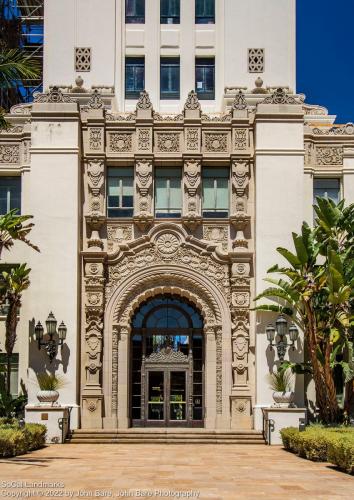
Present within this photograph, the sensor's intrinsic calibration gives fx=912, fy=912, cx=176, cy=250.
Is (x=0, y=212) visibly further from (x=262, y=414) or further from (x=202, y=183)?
(x=262, y=414)

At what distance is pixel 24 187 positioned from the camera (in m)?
32.3

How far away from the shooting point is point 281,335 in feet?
97.8

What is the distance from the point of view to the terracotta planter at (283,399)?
29.0 metres

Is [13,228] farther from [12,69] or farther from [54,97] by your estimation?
[12,69]

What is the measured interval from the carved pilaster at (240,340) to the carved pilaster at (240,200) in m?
0.67

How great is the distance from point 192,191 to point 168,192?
3.27ft

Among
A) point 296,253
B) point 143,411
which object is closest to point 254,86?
point 296,253

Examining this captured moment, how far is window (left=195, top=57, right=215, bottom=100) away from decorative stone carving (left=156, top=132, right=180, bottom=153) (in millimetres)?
4385

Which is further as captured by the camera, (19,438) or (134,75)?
(134,75)

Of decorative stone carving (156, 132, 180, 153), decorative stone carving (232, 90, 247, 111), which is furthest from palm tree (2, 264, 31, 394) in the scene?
decorative stone carving (232, 90, 247, 111)

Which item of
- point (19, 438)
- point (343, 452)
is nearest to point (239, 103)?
point (19, 438)

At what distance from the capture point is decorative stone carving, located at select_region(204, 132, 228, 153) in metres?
32.2

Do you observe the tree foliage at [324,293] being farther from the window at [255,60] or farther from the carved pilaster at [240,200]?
the window at [255,60]

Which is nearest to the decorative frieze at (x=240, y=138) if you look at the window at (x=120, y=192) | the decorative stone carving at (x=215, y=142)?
the decorative stone carving at (x=215, y=142)
